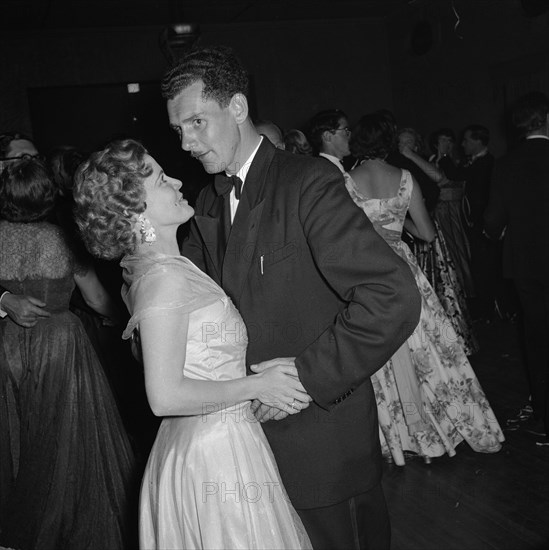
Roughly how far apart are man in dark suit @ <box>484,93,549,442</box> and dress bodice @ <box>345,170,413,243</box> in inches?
22.4

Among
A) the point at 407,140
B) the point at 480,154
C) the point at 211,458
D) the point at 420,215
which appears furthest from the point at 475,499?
the point at 480,154

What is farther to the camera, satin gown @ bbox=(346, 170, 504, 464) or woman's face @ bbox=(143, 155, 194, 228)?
satin gown @ bbox=(346, 170, 504, 464)

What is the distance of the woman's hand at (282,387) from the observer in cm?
150

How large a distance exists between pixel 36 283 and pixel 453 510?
6.32 ft

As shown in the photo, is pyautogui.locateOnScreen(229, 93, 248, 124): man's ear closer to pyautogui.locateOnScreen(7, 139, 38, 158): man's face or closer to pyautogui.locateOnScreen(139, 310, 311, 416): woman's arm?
pyautogui.locateOnScreen(139, 310, 311, 416): woman's arm

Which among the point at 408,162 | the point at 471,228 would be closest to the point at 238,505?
the point at 408,162

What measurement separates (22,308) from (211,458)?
1420mm

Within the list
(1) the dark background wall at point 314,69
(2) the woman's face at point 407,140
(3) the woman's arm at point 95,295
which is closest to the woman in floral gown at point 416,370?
(3) the woman's arm at point 95,295

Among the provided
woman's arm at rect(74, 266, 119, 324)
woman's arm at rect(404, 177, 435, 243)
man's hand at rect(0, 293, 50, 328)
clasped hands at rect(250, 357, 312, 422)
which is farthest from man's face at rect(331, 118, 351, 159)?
clasped hands at rect(250, 357, 312, 422)

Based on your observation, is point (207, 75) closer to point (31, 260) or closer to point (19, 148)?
point (31, 260)

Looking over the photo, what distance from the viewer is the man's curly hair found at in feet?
5.34

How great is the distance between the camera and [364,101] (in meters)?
9.91

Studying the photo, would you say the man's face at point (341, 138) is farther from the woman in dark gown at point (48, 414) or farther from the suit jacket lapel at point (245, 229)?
the suit jacket lapel at point (245, 229)

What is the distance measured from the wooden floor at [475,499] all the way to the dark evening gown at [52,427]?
3.82 feet
